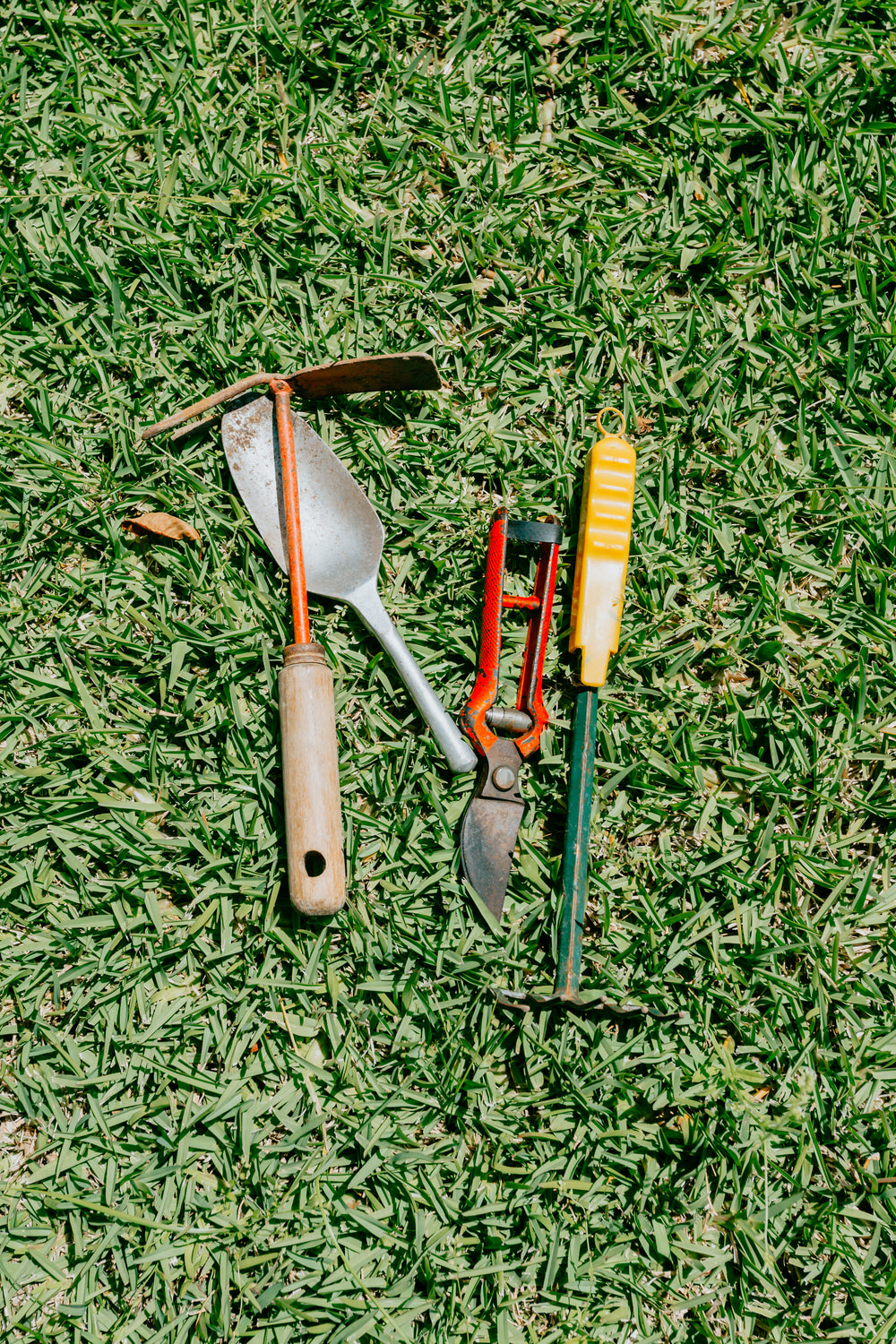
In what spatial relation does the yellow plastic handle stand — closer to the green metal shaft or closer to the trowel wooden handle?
the green metal shaft

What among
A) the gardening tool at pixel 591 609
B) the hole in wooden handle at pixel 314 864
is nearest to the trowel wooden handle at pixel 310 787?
the hole in wooden handle at pixel 314 864

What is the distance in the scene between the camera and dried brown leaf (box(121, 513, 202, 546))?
2.22m

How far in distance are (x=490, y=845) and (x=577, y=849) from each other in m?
0.20

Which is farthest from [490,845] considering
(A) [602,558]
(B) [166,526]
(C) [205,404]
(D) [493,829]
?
(C) [205,404]

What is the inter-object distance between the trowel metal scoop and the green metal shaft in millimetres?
256

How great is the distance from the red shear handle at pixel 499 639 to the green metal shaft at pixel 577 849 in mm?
103

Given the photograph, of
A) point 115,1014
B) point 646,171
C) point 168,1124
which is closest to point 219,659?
point 115,1014

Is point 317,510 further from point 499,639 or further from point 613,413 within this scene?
point 613,413

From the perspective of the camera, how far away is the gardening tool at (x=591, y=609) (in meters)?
2.12

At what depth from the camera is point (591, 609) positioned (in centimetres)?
218

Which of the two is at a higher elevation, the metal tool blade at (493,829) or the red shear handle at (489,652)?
the red shear handle at (489,652)

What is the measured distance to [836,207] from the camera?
247 centimetres

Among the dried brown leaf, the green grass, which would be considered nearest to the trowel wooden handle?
the green grass

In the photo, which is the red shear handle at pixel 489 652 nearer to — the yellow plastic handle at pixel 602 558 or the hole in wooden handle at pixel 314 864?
the yellow plastic handle at pixel 602 558
